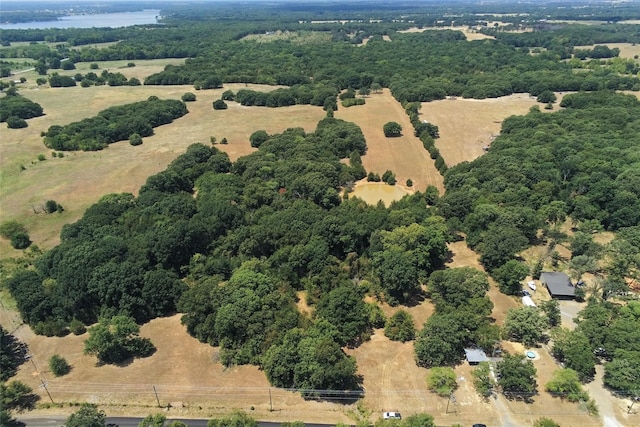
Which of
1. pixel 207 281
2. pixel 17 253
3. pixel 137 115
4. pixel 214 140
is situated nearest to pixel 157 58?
pixel 137 115

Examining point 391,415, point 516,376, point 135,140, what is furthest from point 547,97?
point 391,415

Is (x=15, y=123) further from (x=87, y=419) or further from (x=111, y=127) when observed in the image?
(x=87, y=419)

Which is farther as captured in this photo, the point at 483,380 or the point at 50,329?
the point at 50,329

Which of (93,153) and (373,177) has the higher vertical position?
(93,153)

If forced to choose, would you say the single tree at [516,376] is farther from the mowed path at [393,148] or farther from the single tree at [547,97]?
the single tree at [547,97]

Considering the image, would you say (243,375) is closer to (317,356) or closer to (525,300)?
(317,356)

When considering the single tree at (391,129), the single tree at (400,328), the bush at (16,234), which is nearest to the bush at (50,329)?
the bush at (16,234)

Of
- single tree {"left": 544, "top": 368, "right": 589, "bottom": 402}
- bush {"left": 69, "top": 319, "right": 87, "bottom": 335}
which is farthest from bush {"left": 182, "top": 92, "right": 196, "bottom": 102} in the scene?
single tree {"left": 544, "top": 368, "right": 589, "bottom": 402}
